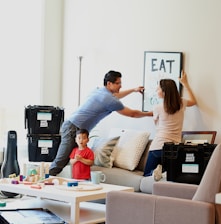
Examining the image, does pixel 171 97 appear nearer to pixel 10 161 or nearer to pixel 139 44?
pixel 139 44

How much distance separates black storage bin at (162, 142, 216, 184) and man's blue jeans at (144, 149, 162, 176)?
382 millimetres

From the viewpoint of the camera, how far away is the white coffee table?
385 cm

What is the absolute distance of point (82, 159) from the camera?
514 centimetres

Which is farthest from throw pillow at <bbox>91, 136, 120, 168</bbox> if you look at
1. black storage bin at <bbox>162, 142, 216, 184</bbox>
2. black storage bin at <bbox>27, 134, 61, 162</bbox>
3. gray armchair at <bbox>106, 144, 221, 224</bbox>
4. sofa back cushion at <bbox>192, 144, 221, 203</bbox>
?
sofa back cushion at <bbox>192, 144, 221, 203</bbox>

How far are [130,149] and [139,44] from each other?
1.29 metres

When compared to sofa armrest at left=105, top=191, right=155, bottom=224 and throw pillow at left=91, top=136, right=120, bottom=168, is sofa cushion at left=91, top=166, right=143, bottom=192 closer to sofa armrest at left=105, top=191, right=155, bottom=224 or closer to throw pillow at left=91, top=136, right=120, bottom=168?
throw pillow at left=91, top=136, right=120, bottom=168

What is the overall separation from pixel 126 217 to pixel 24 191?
131 cm

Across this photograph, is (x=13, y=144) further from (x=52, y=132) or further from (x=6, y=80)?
(x=6, y=80)

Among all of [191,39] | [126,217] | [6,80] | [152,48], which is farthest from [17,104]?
[126,217]

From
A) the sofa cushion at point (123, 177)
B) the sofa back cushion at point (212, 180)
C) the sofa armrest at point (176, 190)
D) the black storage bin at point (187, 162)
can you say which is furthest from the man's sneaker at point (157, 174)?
the sofa back cushion at point (212, 180)

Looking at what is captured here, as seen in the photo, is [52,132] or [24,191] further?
[52,132]

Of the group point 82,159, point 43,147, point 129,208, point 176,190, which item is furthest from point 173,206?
point 43,147

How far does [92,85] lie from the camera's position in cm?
644

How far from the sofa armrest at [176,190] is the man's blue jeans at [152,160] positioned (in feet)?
4.81
